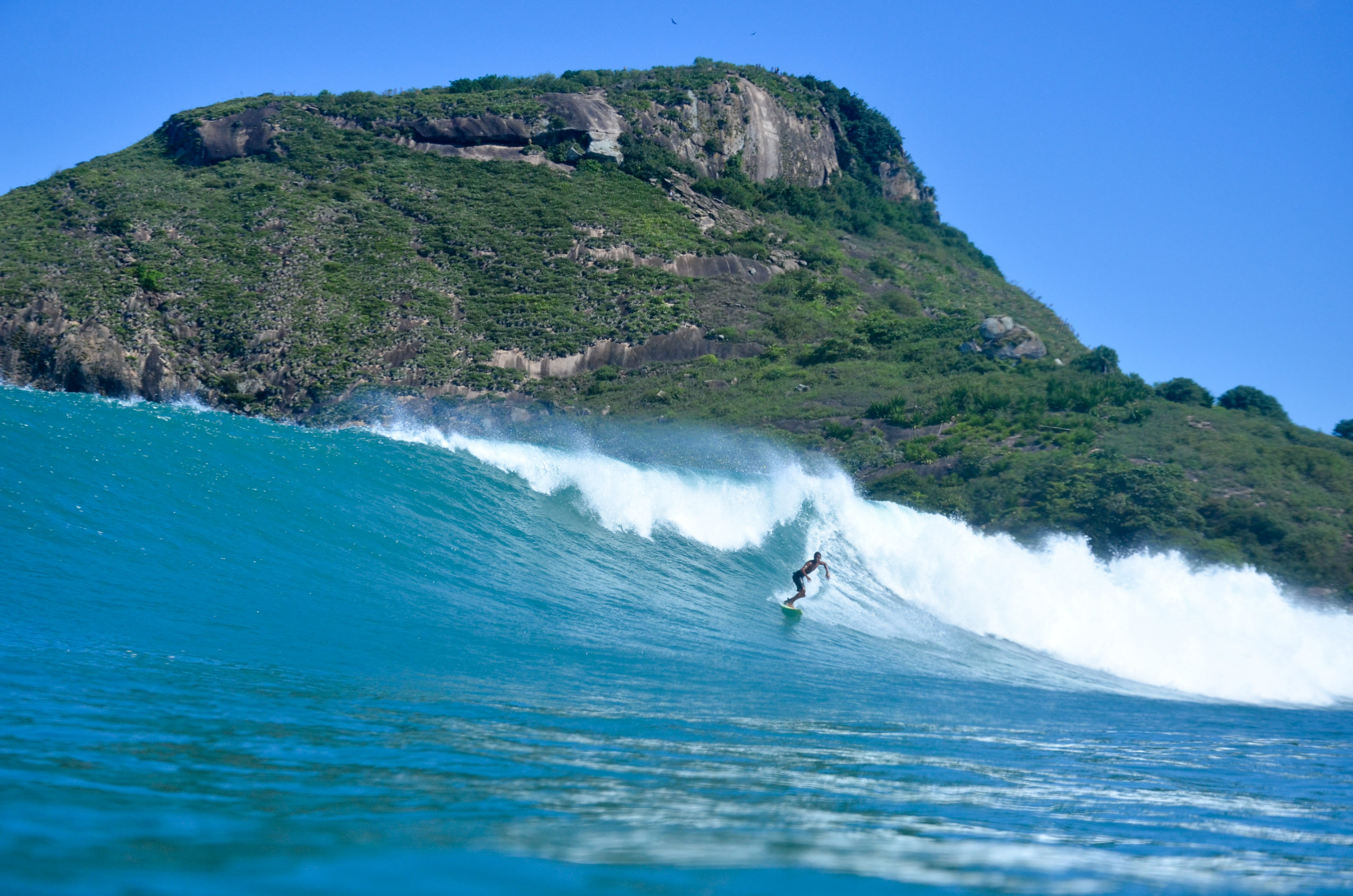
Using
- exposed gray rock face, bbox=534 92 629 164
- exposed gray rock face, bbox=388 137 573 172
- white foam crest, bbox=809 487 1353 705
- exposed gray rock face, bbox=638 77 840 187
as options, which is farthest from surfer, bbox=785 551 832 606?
exposed gray rock face, bbox=638 77 840 187

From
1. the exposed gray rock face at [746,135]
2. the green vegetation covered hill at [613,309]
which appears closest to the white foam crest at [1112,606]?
the green vegetation covered hill at [613,309]

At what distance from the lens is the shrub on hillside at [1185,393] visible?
45.6 m

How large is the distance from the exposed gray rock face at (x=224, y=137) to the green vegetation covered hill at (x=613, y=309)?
24cm

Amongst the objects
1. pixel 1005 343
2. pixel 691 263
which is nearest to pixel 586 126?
pixel 691 263

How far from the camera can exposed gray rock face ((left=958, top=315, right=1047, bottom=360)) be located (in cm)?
5294

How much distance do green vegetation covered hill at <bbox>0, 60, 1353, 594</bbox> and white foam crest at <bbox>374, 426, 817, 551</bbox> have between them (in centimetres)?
1810

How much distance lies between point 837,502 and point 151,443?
13.7m

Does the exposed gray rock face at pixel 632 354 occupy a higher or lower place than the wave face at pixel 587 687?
higher

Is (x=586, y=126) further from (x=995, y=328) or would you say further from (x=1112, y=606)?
(x=1112, y=606)

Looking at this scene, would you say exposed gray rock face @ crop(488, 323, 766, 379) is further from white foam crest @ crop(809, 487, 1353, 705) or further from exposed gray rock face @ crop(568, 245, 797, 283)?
white foam crest @ crop(809, 487, 1353, 705)

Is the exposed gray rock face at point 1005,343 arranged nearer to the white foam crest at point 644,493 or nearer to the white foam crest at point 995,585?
the white foam crest at point 995,585

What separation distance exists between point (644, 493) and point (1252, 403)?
130ft

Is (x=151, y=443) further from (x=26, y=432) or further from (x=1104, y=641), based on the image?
(x=1104, y=641)

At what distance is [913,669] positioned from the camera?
39.4 feet
